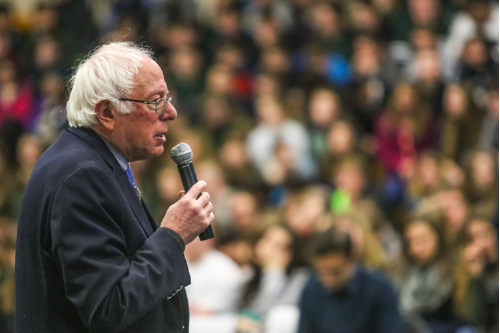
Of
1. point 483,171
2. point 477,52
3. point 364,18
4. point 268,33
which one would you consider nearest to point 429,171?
point 483,171

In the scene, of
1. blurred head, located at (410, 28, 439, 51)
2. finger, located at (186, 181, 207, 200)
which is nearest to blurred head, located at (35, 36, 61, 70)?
blurred head, located at (410, 28, 439, 51)

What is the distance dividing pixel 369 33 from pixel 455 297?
10.6 ft

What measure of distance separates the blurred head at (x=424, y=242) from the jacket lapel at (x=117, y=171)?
120 inches

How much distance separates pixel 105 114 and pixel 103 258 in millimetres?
417

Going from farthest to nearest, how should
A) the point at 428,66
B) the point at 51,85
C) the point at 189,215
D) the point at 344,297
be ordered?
the point at 51,85 < the point at 428,66 < the point at 344,297 < the point at 189,215

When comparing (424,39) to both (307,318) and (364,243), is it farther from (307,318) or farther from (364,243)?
(307,318)

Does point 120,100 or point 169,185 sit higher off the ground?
point 169,185

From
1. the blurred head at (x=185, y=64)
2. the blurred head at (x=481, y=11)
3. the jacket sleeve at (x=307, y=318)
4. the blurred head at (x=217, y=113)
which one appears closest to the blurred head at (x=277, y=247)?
the jacket sleeve at (x=307, y=318)

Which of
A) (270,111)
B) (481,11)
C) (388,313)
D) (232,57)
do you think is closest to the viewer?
(388,313)

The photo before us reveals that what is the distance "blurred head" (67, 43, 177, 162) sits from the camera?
1983 millimetres

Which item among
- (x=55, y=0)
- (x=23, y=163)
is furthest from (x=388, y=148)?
(x=55, y=0)

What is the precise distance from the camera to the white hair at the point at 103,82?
6.49ft

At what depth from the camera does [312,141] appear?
6.75m

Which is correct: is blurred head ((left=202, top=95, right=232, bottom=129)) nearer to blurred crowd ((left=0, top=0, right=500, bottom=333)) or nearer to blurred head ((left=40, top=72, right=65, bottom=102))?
blurred crowd ((left=0, top=0, right=500, bottom=333))
